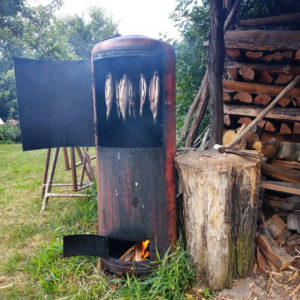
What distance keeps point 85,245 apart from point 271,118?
253 centimetres

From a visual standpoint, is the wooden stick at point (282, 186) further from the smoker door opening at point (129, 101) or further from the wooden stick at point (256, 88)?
the smoker door opening at point (129, 101)

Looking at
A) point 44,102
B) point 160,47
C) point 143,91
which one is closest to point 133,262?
point 143,91

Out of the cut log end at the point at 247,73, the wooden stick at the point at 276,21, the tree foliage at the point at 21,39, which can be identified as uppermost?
the tree foliage at the point at 21,39

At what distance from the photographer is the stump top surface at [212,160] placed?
2297mm

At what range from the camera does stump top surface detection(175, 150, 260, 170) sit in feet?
7.54

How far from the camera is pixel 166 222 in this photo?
8.06 feet

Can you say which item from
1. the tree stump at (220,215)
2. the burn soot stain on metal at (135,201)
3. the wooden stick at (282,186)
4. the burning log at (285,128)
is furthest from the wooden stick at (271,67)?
the burn soot stain on metal at (135,201)

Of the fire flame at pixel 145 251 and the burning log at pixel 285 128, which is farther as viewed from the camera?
the burning log at pixel 285 128

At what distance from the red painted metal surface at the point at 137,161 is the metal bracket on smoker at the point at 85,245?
9cm

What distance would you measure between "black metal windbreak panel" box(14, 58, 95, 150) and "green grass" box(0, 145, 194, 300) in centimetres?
96

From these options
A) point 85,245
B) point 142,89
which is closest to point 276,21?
point 142,89

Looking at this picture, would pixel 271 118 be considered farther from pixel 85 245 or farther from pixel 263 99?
pixel 85 245

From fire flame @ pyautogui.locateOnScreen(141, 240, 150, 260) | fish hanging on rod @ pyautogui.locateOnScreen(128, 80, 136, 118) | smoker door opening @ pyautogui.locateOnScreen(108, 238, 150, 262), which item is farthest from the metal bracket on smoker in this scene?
fish hanging on rod @ pyautogui.locateOnScreen(128, 80, 136, 118)

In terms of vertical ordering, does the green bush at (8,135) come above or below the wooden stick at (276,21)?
below
